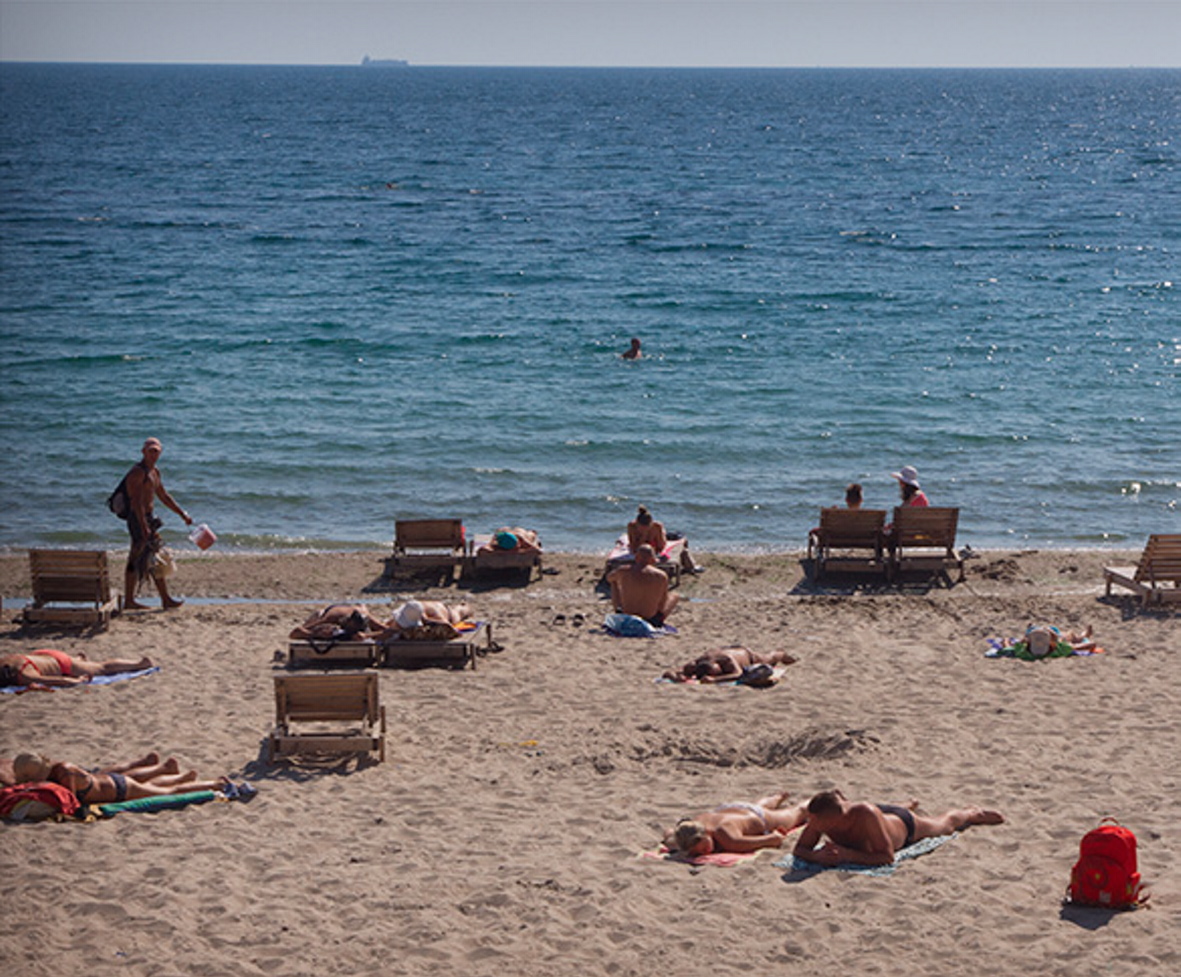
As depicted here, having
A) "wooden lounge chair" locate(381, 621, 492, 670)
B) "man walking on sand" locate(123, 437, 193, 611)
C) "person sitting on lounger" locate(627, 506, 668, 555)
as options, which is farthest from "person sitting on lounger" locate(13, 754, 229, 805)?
"person sitting on lounger" locate(627, 506, 668, 555)

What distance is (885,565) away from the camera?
15.6 m

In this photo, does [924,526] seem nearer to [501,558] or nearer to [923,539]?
[923,539]

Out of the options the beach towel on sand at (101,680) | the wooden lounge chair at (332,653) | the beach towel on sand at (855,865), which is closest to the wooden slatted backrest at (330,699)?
the wooden lounge chair at (332,653)

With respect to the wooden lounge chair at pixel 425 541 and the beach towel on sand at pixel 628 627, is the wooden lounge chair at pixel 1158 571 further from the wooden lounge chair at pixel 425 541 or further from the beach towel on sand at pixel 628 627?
the wooden lounge chair at pixel 425 541

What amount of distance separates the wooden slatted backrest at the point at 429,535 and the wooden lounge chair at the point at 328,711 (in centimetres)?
564

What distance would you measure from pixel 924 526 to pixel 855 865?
7959 mm

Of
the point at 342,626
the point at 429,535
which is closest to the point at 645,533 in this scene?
the point at 429,535

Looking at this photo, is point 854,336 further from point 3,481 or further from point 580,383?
point 3,481

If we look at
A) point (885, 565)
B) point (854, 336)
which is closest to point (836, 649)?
point (885, 565)

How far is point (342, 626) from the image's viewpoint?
A: 41.9 ft

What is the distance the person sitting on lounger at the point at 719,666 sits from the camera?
40.0 feet

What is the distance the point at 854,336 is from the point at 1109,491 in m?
11.8

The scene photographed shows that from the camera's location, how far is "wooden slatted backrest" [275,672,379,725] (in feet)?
33.8

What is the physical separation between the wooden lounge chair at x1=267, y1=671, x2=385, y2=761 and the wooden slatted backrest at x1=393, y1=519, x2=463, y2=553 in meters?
5.64
